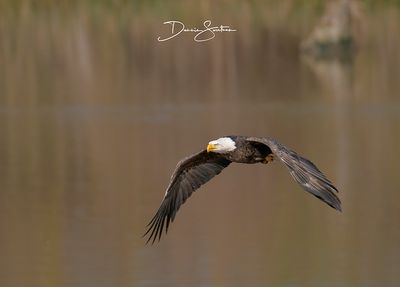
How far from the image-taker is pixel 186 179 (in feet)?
38.8

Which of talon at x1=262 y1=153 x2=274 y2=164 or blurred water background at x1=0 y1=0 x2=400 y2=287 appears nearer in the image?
talon at x1=262 y1=153 x2=274 y2=164

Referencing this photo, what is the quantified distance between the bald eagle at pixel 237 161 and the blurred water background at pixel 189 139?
1.60 m

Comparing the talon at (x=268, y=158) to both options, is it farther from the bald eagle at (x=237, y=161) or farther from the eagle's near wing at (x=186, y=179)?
the eagle's near wing at (x=186, y=179)

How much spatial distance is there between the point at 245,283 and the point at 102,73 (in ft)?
59.9

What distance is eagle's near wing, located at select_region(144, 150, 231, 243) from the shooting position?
1171 cm

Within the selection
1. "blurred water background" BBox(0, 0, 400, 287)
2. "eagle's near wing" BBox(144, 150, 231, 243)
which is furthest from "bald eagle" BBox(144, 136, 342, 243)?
"blurred water background" BBox(0, 0, 400, 287)

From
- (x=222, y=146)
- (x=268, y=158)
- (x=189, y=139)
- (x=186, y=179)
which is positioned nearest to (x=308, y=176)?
(x=268, y=158)

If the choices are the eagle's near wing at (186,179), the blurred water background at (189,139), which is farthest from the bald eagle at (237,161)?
the blurred water background at (189,139)

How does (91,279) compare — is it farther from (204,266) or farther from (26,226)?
(26,226)

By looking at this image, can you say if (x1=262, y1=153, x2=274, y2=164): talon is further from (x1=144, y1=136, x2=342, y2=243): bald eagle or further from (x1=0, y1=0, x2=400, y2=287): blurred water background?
(x1=0, y1=0, x2=400, y2=287): blurred water background

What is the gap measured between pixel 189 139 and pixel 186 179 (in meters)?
10.4

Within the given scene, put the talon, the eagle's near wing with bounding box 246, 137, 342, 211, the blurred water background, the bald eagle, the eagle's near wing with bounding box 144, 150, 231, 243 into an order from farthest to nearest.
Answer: the blurred water background < the eagle's near wing with bounding box 144, 150, 231, 243 < the talon < the bald eagle < the eagle's near wing with bounding box 246, 137, 342, 211

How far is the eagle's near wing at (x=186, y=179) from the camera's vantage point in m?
11.7

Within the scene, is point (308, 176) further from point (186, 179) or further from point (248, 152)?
point (186, 179)
